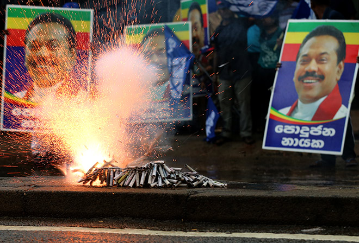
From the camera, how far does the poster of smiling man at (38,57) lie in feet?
23.4

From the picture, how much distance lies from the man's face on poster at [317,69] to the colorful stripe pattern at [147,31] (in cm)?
208

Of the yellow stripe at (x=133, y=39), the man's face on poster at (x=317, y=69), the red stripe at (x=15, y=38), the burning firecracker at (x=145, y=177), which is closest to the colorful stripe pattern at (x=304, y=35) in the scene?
the man's face on poster at (x=317, y=69)

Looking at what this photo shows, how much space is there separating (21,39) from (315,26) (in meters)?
4.16

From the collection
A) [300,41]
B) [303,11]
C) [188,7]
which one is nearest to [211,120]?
[188,7]

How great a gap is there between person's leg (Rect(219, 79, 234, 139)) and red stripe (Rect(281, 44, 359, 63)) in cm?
139

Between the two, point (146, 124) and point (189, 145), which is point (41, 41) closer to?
point (146, 124)

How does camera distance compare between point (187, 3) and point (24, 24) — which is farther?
point (187, 3)

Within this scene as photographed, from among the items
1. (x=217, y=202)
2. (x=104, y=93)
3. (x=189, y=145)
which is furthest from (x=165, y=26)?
(x=217, y=202)

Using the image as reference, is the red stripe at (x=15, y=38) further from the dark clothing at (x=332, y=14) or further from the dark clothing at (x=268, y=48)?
the dark clothing at (x=332, y=14)

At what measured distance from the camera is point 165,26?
8297 millimetres

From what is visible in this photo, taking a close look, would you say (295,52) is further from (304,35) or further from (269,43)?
(269,43)

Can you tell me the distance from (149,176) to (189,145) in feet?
14.0

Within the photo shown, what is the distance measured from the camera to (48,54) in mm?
7207

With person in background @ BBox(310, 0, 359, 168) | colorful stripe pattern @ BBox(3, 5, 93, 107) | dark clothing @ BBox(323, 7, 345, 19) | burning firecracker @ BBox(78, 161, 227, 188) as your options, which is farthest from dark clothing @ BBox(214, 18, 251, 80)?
burning firecracker @ BBox(78, 161, 227, 188)
